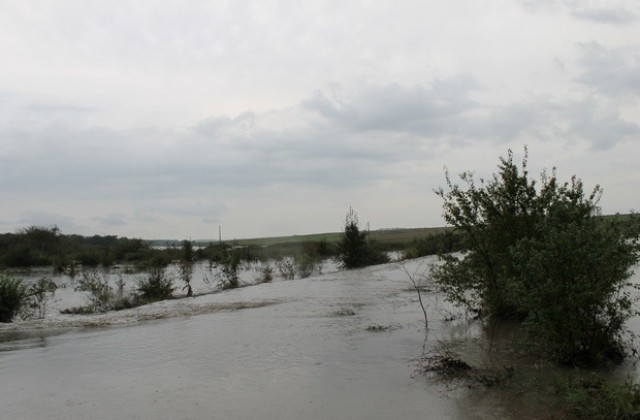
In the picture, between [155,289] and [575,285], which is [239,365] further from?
[155,289]

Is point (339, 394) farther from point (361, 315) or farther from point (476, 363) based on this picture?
point (361, 315)

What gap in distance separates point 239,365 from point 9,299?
10711mm

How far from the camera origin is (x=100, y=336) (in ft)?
41.8

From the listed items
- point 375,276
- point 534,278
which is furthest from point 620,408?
point 375,276

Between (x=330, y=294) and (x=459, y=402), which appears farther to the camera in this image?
(x=330, y=294)

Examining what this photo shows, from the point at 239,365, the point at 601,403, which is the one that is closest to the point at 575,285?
the point at 601,403

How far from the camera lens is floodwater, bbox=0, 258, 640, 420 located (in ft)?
22.8

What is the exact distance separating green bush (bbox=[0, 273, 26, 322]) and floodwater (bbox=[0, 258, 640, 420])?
1500mm

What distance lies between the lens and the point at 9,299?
16375 mm

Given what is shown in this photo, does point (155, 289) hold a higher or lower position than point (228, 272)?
lower

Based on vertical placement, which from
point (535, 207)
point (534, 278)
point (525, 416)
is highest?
Answer: point (535, 207)

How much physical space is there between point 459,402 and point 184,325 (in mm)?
8766

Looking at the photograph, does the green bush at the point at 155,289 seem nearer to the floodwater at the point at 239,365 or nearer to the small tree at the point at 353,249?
the floodwater at the point at 239,365

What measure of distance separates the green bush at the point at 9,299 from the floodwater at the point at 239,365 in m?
1.50
